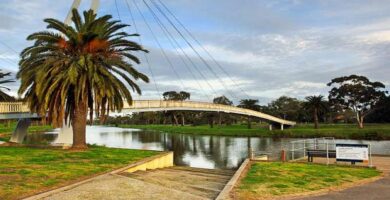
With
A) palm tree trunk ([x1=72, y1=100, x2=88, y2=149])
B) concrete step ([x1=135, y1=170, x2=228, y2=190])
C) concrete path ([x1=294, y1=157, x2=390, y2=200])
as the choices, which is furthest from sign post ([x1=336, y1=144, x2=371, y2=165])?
palm tree trunk ([x1=72, y1=100, x2=88, y2=149])

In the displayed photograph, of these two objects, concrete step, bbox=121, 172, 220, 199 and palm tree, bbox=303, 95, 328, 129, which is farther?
palm tree, bbox=303, 95, 328, 129

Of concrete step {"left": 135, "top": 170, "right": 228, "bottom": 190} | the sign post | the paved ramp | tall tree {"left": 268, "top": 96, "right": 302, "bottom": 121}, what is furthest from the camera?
tall tree {"left": 268, "top": 96, "right": 302, "bottom": 121}

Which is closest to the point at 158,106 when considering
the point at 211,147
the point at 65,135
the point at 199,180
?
the point at 211,147

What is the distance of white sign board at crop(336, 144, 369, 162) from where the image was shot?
60.2 feet

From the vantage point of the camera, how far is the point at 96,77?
24.8 meters

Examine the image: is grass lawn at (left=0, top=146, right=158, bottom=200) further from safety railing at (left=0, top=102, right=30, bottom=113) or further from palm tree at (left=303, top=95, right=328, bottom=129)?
palm tree at (left=303, top=95, right=328, bottom=129)

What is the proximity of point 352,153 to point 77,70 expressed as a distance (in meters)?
16.0

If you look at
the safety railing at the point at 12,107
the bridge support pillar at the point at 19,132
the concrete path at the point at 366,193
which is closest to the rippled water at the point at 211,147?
the safety railing at the point at 12,107

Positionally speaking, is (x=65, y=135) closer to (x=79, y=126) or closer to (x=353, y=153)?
(x=79, y=126)

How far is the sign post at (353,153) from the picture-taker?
18.3 m

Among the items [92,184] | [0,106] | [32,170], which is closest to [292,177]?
[92,184]

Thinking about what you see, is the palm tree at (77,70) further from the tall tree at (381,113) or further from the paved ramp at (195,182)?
the tall tree at (381,113)

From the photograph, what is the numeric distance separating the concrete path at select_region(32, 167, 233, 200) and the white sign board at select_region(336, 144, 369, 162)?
614cm

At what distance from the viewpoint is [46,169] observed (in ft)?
54.1
